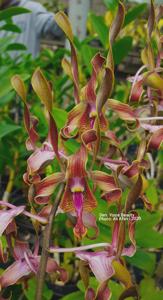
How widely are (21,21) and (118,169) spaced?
2.74 metres

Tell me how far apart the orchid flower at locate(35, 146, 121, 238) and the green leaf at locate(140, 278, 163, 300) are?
0.35m

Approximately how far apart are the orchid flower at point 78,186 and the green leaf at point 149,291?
13.9 inches

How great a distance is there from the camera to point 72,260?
4.42 feet

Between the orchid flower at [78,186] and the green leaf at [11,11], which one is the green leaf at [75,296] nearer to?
the orchid flower at [78,186]

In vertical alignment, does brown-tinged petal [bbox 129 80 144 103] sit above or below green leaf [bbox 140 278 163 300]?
above

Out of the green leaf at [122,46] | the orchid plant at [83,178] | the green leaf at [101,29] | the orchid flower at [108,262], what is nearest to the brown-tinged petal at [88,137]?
the orchid plant at [83,178]

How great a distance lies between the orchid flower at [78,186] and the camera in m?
0.47

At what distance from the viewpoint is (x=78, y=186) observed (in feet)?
1.54

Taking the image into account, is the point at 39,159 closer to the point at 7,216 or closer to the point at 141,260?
the point at 7,216

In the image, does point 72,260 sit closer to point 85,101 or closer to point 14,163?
point 14,163

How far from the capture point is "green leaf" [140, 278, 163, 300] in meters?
0.78

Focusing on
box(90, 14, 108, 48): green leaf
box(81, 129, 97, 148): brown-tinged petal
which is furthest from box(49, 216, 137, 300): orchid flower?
box(90, 14, 108, 48): green leaf

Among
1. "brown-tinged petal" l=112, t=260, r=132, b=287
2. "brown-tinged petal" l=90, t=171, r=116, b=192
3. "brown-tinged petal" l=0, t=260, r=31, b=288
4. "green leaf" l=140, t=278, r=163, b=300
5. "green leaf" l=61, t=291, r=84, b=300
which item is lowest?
"green leaf" l=140, t=278, r=163, b=300

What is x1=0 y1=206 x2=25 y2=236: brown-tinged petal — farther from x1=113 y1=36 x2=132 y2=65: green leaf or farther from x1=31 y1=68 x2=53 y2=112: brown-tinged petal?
x1=113 y1=36 x2=132 y2=65: green leaf
